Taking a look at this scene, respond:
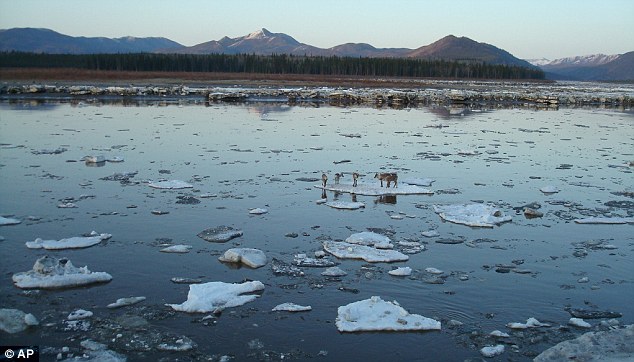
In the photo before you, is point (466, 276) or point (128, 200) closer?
point (466, 276)

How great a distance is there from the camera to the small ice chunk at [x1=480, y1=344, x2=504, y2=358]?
561cm

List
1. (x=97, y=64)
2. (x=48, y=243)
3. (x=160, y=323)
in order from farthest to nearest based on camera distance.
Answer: (x=97, y=64)
(x=48, y=243)
(x=160, y=323)

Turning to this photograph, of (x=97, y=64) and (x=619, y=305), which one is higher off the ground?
(x=97, y=64)

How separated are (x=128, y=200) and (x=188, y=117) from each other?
1756cm

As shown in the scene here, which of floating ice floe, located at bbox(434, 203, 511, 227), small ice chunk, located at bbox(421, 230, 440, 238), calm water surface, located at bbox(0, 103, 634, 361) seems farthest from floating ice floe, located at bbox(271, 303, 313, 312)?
floating ice floe, located at bbox(434, 203, 511, 227)

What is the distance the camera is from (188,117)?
28.1 meters

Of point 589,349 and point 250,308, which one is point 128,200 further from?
point 589,349

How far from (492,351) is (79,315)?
14.2ft

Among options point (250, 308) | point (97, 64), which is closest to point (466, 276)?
point (250, 308)

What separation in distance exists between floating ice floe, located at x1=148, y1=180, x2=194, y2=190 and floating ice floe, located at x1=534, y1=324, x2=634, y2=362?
28.1ft

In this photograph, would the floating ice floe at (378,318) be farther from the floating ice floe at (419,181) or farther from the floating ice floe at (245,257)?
the floating ice floe at (419,181)

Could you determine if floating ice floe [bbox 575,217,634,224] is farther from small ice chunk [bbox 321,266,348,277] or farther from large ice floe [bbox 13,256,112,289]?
large ice floe [bbox 13,256,112,289]

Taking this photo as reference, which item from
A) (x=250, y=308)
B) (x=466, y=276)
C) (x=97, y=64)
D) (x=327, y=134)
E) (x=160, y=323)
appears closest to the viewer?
(x=160, y=323)

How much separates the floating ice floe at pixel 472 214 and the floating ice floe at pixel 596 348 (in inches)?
168
